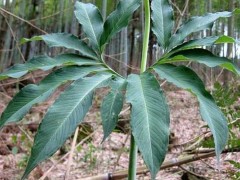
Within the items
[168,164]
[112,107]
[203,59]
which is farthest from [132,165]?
[168,164]

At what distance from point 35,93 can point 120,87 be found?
0.21 m

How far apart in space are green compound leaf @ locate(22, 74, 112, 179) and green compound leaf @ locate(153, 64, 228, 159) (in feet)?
0.54

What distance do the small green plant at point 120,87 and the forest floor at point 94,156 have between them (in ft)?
0.95

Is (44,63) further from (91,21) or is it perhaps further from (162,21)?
(162,21)

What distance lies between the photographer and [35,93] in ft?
2.63

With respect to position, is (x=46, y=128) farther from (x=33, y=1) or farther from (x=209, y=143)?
(x=33, y=1)

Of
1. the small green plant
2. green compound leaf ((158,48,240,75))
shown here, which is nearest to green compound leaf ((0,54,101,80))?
the small green plant

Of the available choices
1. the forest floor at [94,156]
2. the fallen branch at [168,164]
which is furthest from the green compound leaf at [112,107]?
the fallen branch at [168,164]

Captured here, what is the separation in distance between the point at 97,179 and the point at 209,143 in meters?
0.52

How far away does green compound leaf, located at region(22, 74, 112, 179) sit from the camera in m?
0.65

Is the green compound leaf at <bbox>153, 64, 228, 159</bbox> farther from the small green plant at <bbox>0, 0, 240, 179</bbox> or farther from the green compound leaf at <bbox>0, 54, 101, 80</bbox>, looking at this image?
the green compound leaf at <bbox>0, 54, 101, 80</bbox>

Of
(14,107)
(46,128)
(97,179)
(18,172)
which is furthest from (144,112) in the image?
(18,172)

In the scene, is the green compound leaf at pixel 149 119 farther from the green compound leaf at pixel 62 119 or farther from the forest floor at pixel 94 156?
the forest floor at pixel 94 156

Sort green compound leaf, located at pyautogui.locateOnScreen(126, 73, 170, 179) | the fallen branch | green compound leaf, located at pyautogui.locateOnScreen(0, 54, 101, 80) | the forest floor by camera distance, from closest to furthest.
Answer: green compound leaf, located at pyautogui.locateOnScreen(126, 73, 170, 179) < green compound leaf, located at pyautogui.locateOnScreen(0, 54, 101, 80) < the fallen branch < the forest floor
